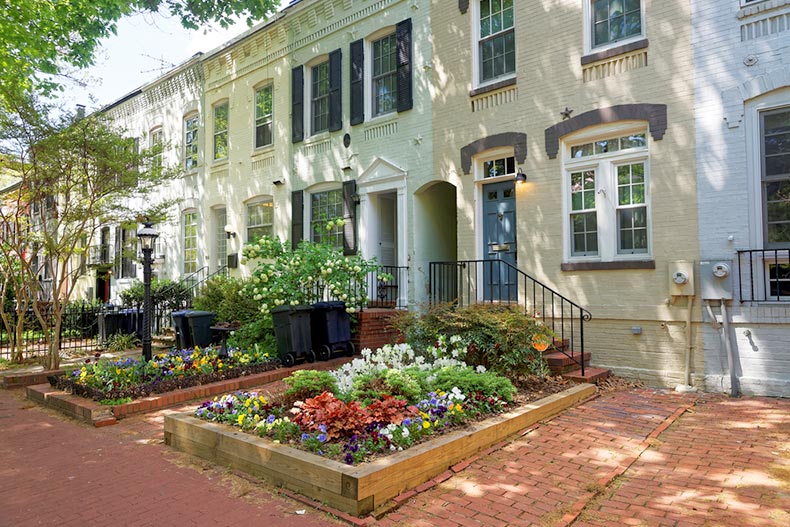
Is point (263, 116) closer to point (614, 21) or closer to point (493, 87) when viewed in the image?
point (493, 87)

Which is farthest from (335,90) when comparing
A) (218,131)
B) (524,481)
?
(524,481)

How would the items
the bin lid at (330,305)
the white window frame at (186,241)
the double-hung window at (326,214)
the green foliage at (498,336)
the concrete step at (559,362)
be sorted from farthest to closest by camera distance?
1. the white window frame at (186,241)
2. the double-hung window at (326,214)
3. the bin lid at (330,305)
4. the concrete step at (559,362)
5. the green foliage at (498,336)

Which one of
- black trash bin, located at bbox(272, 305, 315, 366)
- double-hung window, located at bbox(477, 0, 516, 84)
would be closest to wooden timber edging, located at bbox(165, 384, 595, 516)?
black trash bin, located at bbox(272, 305, 315, 366)

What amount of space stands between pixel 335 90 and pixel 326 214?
2.93 meters

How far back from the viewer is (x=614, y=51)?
8.34m

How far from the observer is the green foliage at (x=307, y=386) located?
561 centimetres

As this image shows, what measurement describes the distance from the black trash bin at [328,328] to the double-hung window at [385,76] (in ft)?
15.8

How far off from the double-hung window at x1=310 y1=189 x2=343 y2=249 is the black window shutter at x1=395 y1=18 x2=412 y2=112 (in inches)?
107

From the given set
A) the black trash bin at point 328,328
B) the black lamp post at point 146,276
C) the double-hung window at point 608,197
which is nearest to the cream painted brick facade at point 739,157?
the double-hung window at point 608,197

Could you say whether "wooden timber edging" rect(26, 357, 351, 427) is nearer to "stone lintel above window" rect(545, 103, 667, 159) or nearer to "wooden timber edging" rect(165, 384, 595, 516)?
"wooden timber edging" rect(165, 384, 595, 516)

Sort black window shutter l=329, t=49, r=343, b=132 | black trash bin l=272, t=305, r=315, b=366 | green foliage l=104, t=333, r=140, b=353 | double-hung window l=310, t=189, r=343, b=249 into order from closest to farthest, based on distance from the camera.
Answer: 1. black trash bin l=272, t=305, r=315, b=366
2. green foliage l=104, t=333, r=140, b=353
3. black window shutter l=329, t=49, r=343, b=132
4. double-hung window l=310, t=189, r=343, b=249

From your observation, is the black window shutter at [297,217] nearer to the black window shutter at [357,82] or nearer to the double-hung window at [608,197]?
the black window shutter at [357,82]

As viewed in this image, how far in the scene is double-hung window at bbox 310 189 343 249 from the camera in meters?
12.8

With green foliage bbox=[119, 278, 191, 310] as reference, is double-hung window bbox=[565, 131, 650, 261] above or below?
above
